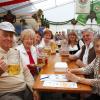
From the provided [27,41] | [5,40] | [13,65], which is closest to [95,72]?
[13,65]

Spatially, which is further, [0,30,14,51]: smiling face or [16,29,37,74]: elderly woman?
[16,29,37,74]: elderly woman

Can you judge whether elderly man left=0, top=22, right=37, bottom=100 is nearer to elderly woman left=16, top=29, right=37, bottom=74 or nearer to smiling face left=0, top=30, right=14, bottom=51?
smiling face left=0, top=30, right=14, bottom=51

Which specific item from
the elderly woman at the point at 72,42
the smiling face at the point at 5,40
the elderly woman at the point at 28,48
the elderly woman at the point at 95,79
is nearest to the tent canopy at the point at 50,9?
the elderly woman at the point at 72,42

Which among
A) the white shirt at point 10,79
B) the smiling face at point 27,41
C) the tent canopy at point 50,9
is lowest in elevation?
the white shirt at point 10,79

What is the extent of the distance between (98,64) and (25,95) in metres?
0.75

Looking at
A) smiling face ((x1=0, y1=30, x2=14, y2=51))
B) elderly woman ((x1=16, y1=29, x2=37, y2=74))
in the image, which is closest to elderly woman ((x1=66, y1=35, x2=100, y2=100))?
smiling face ((x1=0, y1=30, x2=14, y2=51))

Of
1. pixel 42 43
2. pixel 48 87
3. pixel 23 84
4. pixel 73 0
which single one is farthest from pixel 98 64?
pixel 73 0

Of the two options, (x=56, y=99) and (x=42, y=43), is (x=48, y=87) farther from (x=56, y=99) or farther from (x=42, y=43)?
(x=42, y=43)

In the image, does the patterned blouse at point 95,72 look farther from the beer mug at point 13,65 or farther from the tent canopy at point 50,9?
the tent canopy at point 50,9

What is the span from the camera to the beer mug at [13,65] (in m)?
2.01

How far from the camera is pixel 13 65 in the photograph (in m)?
2.01

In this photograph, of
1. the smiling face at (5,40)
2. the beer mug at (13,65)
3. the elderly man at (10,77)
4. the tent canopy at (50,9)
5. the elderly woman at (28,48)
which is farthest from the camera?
the tent canopy at (50,9)

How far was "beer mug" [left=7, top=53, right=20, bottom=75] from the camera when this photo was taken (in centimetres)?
201

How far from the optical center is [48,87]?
1.98 m
